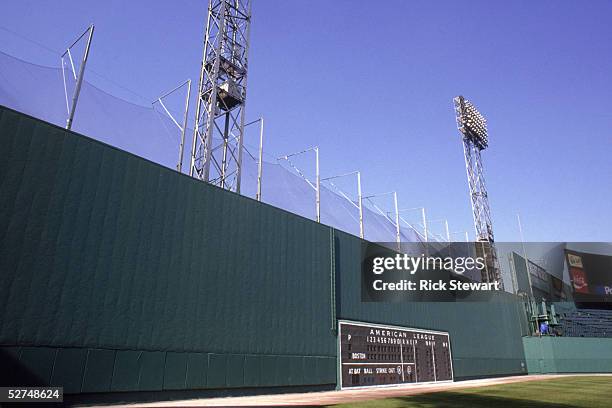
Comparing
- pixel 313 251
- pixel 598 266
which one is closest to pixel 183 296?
pixel 313 251

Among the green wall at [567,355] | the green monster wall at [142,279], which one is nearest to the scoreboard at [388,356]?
the green monster wall at [142,279]

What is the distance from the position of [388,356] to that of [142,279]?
637 inches

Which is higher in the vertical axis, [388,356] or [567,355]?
[388,356]

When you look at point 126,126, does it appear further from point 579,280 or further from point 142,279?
point 579,280

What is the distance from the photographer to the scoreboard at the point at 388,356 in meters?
23.2

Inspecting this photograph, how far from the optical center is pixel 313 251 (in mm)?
23562

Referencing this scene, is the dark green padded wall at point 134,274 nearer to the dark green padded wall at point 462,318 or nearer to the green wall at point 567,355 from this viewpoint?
the dark green padded wall at point 462,318

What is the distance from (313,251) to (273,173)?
15.1 m

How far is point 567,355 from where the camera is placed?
5225cm

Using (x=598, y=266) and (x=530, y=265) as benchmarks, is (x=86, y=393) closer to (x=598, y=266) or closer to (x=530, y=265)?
(x=530, y=265)

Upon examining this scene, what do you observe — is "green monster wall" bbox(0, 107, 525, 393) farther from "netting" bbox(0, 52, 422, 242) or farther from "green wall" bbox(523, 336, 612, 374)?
"green wall" bbox(523, 336, 612, 374)
